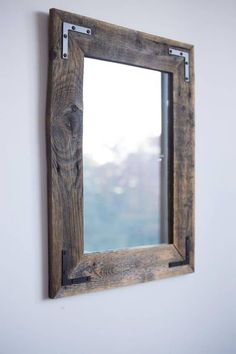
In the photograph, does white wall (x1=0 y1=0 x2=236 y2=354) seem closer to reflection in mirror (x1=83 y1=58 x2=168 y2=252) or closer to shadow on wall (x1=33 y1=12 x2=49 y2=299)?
shadow on wall (x1=33 y1=12 x2=49 y2=299)

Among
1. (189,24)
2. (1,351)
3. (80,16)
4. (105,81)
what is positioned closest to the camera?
(1,351)

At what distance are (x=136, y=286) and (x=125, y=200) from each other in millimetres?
386

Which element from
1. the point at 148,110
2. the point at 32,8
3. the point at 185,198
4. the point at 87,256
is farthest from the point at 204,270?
the point at 32,8

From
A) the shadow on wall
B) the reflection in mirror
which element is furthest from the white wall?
the reflection in mirror

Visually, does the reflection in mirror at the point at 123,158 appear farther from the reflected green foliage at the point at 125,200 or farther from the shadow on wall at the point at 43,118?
the shadow on wall at the point at 43,118

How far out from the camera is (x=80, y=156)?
3.63ft

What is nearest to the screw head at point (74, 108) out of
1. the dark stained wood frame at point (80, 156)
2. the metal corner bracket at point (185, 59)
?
the dark stained wood frame at point (80, 156)

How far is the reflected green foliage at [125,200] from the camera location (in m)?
1.30

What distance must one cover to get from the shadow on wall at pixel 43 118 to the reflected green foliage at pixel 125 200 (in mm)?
210

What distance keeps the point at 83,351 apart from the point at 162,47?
40.5 inches

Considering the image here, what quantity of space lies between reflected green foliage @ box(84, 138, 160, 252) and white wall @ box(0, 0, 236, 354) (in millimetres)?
170

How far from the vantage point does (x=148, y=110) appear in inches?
56.1

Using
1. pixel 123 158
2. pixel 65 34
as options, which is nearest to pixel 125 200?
pixel 123 158

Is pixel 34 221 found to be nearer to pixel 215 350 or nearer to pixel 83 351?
pixel 83 351
